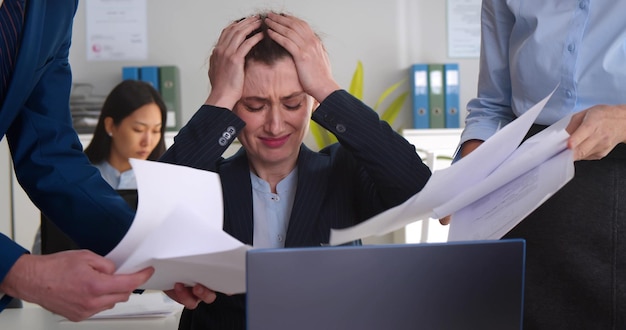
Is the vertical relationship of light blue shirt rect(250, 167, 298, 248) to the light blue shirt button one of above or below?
below

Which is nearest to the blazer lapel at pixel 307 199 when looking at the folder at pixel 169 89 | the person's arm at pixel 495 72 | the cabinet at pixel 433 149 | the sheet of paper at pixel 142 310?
the person's arm at pixel 495 72

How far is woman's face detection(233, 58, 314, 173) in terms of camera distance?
5.15 feet

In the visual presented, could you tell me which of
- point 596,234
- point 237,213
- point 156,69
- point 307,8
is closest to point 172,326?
point 237,213

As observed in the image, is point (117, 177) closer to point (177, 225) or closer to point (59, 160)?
point (59, 160)

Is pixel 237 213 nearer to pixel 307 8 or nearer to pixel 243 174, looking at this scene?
pixel 243 174

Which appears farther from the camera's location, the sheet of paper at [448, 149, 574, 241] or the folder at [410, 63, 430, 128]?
the folder at [410, 63, 430, 128]

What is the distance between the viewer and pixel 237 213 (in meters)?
1.54

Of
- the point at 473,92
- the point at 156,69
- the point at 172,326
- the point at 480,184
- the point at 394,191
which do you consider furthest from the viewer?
the point at 473,92

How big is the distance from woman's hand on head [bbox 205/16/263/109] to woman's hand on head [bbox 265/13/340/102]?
1.9 inches

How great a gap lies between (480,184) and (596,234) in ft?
1.69

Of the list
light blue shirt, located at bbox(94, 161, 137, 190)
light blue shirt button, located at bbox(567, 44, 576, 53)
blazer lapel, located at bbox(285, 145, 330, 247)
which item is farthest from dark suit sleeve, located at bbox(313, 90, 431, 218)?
light blue shirt, located at bbox(94, 161, 137, 190)

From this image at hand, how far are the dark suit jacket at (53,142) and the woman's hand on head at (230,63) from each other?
0.29 metres

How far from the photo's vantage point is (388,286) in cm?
73

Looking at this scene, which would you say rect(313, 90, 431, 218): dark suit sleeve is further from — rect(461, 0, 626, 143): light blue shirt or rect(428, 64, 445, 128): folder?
rect(428, 64, 445, 128): folder
